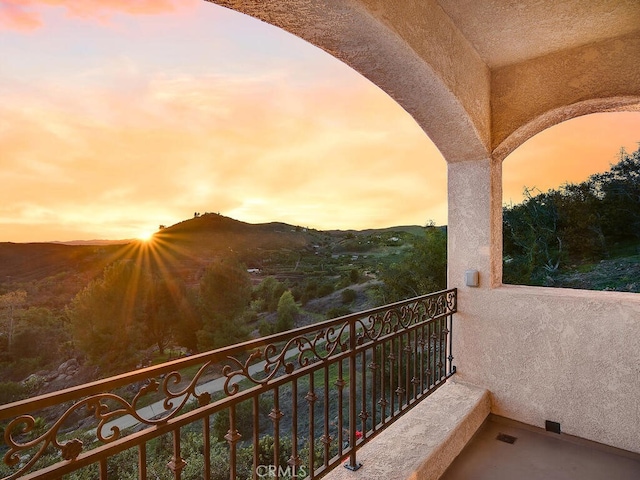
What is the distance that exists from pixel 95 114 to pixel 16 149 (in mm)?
3391

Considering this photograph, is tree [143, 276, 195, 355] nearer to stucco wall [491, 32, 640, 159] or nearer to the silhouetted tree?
the silhouetted tree

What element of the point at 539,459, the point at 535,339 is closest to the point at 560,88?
the point at 535,339

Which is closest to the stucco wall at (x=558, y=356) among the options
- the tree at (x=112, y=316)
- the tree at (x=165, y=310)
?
the tree at (x=112, y=316)

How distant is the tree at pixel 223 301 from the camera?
1700cm

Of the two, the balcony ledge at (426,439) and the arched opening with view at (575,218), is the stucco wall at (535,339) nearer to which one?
the balcony ledge at (426,439)

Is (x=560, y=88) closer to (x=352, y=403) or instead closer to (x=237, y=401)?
(x=352, y=403)

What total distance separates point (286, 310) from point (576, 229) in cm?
1277

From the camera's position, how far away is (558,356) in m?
2.50

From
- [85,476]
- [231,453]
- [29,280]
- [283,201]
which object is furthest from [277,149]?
[231,453]

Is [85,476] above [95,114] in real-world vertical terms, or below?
below

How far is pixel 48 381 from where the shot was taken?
45.3 ft

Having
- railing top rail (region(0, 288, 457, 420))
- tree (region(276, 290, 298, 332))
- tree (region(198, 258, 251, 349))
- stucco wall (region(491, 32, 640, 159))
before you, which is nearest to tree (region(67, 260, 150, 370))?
tree (region(198, 258, 251, 349))

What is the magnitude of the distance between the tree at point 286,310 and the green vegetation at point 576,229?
10.4 metres

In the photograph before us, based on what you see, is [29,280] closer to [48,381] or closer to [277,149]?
[48,381]
